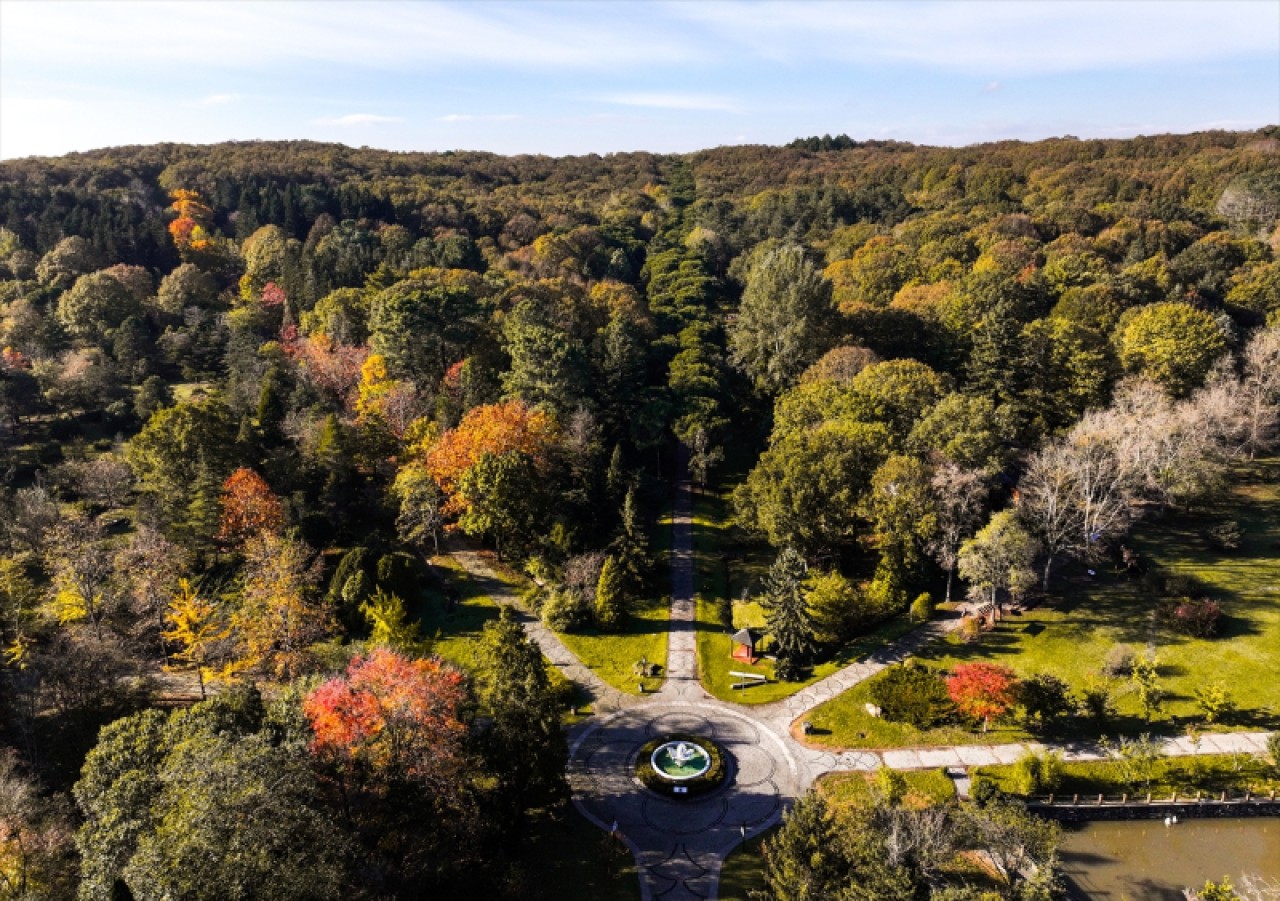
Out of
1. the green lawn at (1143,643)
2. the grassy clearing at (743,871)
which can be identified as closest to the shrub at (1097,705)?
the green lawn at (1143,643)

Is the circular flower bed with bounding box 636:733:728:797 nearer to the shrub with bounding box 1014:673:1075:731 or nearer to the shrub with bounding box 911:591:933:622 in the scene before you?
the shrub with bounding box 1014:673:1075:731

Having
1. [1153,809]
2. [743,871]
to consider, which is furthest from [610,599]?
[1153,809]

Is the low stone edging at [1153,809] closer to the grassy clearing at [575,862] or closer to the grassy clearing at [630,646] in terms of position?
the grassy clearing at [575,862]

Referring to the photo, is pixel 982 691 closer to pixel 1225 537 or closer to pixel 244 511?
pixel 1225 537

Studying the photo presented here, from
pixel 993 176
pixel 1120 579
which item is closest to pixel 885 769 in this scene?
pixel 1120 579

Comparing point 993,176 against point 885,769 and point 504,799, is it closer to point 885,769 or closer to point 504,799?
point 885,769

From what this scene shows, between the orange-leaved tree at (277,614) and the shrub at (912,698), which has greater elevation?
the orange-leaved tree at (277,614)

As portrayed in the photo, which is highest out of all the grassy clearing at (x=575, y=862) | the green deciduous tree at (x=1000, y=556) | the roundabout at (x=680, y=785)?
the green deciduous tree at (x=1000, y=556)
